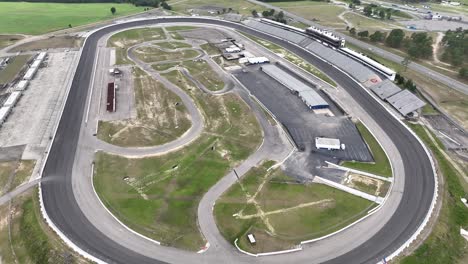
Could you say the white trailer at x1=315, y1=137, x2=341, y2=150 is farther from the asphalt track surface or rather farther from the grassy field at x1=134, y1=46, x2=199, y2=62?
the grassy field at x1=134, y1=46, x2=199, y2=62

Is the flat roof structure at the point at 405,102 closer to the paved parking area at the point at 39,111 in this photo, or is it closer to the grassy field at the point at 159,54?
the grassy field at the point at 159,54

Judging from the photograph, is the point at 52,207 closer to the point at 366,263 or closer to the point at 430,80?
the point at 366,263

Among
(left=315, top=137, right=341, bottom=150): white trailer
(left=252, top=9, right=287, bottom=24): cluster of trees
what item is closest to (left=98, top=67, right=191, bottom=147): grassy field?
(left=315, top=137, right=341, bottom=150): white trailer

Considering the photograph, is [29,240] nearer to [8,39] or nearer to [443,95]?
[443,95]

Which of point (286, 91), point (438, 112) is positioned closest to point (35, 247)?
point (286, 91)

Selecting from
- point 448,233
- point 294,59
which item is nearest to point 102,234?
Result: point 448,233
